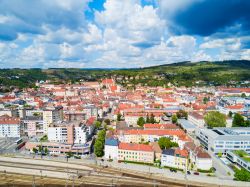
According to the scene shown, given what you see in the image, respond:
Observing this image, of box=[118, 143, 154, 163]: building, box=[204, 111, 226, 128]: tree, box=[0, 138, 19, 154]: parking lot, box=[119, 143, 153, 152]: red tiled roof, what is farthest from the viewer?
box=[204, 111, 226, 128]: tree

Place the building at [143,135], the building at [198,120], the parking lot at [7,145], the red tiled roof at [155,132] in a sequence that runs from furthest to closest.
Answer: the building at [198,120]
the red tiled roof at [155,132]
the building at [143,135]
the parking lot at [7,145]

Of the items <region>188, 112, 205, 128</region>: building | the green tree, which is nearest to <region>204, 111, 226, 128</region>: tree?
<region>188, 112, 205, 128</region>: building

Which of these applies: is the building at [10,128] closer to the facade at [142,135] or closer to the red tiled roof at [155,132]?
the facade at [142,135]

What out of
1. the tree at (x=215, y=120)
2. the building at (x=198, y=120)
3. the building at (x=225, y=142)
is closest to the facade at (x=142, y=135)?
the building at (x=225, y=142)

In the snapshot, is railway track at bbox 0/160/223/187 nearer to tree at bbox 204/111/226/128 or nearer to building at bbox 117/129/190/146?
building at bbox 117/129/190/146

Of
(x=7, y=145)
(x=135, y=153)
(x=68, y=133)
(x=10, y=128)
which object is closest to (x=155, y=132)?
(x=135, y=153)

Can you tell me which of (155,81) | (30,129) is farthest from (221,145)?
(155,81)

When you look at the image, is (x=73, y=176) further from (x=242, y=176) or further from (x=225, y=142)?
(x=225, y=142)
